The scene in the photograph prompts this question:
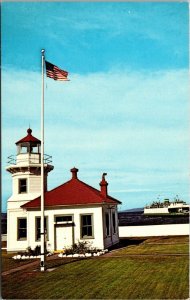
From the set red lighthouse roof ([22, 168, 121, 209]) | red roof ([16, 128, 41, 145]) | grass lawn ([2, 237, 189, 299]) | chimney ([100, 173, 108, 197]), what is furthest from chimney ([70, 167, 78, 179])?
grass lawn ([2, 237, 189, 299])

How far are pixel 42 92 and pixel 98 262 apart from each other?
588 cm

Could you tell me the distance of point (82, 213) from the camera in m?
16.9

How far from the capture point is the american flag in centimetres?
1268

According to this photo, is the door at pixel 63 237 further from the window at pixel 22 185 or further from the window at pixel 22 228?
the window at pixel 22 185

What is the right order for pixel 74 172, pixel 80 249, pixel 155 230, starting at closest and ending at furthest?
pixel 80 249 → pixel 74 172 → pixel 155 230

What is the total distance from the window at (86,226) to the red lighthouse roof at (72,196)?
2.10ft

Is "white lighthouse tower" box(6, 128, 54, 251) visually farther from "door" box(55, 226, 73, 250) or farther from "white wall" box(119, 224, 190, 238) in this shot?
"white wall" box(119, 224, 190, 238)

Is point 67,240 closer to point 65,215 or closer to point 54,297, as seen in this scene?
point 65,215

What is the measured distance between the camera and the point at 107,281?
10.6m

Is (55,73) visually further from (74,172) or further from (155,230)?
(155,230)

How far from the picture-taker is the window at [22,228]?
18.1 meters

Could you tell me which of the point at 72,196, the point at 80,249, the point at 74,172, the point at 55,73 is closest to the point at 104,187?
the point at 74,172

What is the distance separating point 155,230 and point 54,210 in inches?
391

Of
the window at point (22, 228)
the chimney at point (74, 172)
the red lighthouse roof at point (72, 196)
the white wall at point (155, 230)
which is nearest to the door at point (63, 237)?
the red lighthouse roof at point (72, 196)
